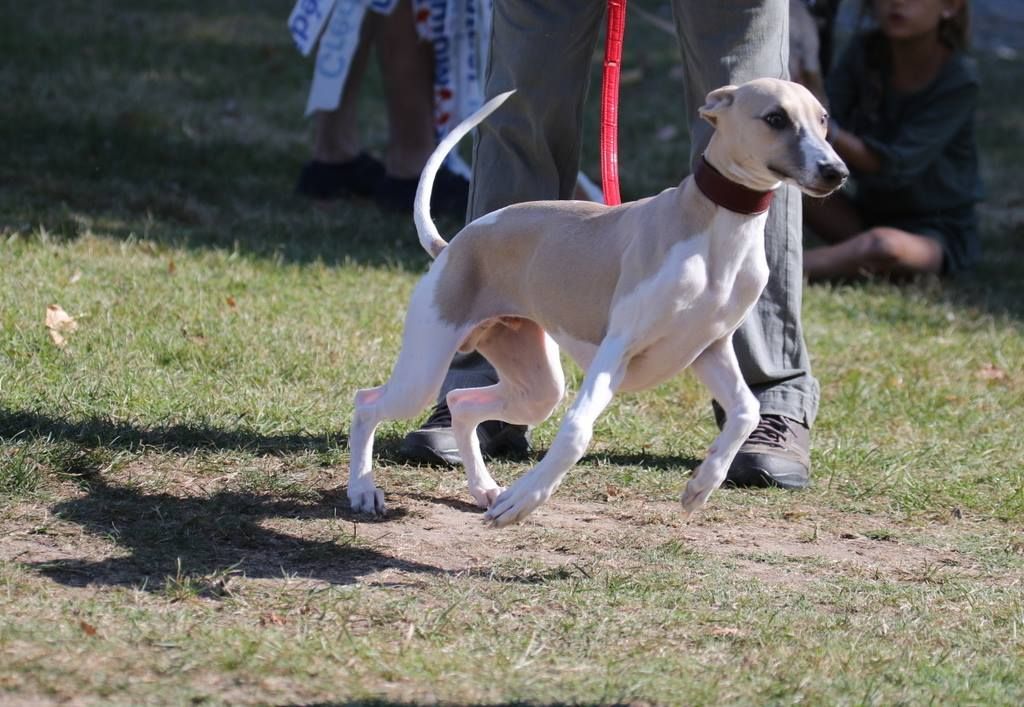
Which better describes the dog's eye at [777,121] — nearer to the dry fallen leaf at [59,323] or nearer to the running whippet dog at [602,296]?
the running whippet dog at [602,296]

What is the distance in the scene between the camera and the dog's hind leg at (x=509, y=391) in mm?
3451

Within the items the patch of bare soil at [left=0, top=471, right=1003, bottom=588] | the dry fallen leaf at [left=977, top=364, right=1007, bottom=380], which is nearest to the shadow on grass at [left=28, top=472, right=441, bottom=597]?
the patch of bare soil at [left=0, top=471, right=1003, bottom=588]

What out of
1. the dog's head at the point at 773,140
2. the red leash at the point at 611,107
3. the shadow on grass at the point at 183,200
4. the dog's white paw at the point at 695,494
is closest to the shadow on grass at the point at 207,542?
the dog's white paw at the point at 695,494

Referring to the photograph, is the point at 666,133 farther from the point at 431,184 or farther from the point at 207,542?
the point at 207,542

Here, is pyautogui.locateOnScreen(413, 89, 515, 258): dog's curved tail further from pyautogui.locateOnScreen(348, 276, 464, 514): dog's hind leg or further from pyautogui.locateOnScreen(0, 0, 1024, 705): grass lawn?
pyautogui.locateOnScreen(0, 0, 1024, 705): grass lawn

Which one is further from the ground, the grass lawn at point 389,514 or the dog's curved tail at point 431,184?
the dog's curved tail at point 431,184

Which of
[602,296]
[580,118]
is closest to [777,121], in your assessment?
[602,296]

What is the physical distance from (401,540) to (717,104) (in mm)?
1170

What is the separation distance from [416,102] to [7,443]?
398 centimetres

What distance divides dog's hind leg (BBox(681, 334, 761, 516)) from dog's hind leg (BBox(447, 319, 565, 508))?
0.40 metres

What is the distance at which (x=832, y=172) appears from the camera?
274cm

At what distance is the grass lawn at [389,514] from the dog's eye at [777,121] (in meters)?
0.95

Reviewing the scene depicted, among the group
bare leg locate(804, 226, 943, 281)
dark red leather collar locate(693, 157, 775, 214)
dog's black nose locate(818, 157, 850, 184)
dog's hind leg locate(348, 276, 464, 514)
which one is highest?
dog's black nose locate(818, 157, 850, 184)

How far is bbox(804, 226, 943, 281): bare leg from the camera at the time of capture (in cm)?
649
